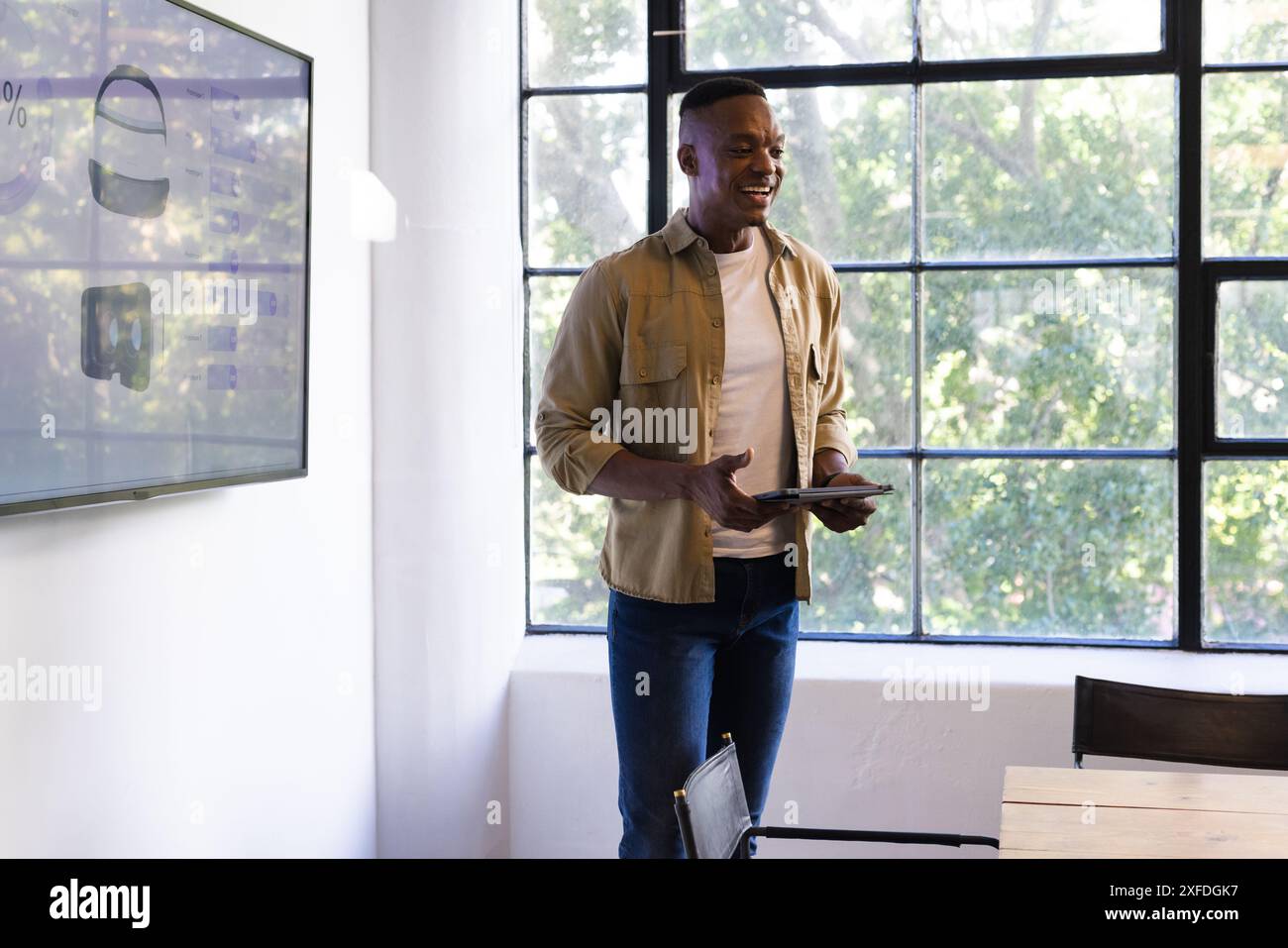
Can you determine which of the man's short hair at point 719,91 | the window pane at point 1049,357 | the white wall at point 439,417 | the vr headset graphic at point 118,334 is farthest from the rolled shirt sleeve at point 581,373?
the window pane at point 1049,357

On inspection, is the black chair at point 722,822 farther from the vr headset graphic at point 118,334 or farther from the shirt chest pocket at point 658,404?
the vr headset graphic at point 118,334

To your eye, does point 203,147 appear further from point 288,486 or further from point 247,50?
point 288,486

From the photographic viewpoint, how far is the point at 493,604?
11.3ft

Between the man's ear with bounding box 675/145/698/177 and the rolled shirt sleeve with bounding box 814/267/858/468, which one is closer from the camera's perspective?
the man's ear with bounding box 675/145/698/177

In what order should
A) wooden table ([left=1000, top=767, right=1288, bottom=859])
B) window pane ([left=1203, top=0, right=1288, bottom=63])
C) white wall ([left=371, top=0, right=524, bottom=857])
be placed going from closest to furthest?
wooden table ([left=1000, top=767, right=1288, bottom=859]) → white wall ([left=371, top=0, right=524, bottom=857]) → window pane ([left=1203, top=0, right=1288, bottom=63])

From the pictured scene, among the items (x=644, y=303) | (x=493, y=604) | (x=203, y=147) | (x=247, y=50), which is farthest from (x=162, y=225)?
(x=493, y=604)

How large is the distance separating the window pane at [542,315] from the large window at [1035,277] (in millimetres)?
231

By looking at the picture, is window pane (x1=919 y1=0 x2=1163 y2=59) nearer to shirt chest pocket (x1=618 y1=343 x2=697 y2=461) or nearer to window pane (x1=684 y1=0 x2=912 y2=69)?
window pane (x1=684 y1=0 x2=912 y2=69)

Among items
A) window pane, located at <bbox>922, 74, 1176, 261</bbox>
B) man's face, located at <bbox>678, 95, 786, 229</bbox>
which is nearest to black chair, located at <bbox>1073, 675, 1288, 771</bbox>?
man's face, located at <bbox>678, 95, 786, 229</bbox>

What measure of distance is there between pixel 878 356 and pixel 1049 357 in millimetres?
462

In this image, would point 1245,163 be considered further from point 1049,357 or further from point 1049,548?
point 1049,548

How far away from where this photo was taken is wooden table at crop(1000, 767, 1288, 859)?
1650 mm

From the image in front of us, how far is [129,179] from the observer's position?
79.5 inches
